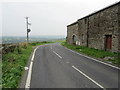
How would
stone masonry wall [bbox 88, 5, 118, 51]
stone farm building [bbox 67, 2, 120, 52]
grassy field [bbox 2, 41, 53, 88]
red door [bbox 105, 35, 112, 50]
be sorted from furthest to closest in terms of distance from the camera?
red door [bbox 105, 35, 112, 50] → stone masonry wall [bbox 88, 5, 118, 51] → stone farm building [bbox 67, 2, 120, 52] → grassy field [bbox 2, 41, 53, 88]

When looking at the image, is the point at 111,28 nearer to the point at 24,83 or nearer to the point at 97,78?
the point at 97,78

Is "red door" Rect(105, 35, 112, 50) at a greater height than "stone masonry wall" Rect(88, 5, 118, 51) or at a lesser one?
lesser

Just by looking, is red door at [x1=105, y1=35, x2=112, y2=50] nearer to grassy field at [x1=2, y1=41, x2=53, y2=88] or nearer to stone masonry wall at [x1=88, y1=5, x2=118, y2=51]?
stone masonry wall at [x1=88, y1=5, x2=118, y2=51]

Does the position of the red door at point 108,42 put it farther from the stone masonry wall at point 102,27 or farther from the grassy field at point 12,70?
the grassy field at point 12,70

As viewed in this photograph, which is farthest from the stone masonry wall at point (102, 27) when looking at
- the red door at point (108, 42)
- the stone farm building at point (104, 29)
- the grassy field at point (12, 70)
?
the grassy field at point (12, 70)

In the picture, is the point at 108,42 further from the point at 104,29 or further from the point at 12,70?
the point at 12,70

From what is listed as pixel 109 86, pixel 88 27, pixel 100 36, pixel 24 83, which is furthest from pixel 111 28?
pixel 24 83

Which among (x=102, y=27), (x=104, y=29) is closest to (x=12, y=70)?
(x=104, y=29)

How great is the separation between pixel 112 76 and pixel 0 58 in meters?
10.4

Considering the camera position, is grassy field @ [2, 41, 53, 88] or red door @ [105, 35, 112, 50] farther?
red door @ [105, 35, 112, 50]

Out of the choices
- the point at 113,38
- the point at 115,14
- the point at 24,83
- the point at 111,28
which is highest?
the point at 115,14

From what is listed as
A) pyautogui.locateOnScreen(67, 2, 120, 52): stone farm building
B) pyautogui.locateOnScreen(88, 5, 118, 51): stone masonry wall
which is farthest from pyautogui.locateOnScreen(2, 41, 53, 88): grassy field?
pyautogui.locateOnScreen(88, 5, 118, 51): stone masonry wall

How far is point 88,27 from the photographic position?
2139cm

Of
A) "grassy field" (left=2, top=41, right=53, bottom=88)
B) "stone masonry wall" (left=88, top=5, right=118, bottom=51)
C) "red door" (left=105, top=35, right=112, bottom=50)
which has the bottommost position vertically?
"grassy field" (left=2, top=41, right=53, bottom=88)
